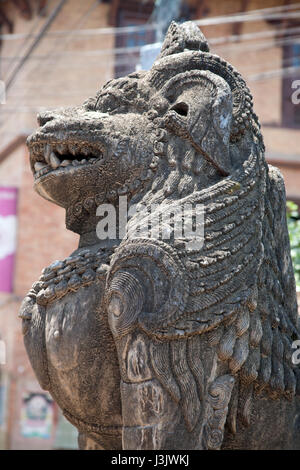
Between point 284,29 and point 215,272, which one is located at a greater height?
point 284,29

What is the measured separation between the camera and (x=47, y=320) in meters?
2.68

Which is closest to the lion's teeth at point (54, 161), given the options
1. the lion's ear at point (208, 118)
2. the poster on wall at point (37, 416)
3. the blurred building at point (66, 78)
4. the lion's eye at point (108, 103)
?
the lion's eye at point (108, 103)

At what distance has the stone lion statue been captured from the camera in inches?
93.4

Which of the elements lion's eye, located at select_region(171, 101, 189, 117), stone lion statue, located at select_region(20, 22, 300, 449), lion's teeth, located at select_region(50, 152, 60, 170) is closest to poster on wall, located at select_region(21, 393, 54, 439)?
stone lion statue, located at select_region(20, 22, 300, 449)

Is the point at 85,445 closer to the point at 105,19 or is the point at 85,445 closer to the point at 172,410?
the point at 172,410

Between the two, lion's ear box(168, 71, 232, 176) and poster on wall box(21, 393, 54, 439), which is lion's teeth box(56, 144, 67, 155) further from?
poster on wall box(21, 393, 54, 439)

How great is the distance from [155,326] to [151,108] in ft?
2.91

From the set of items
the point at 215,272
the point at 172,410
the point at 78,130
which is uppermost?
the point at 78,130

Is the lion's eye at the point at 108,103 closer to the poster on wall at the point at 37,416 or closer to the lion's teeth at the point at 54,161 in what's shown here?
the lion's teeth at the point at 54,161

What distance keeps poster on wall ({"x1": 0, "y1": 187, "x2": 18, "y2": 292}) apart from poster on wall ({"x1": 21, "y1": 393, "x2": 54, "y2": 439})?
1951 millimetres

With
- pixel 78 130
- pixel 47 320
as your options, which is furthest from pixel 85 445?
pixel 78 130

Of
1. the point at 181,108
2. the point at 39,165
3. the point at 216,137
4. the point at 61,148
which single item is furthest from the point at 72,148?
the point at 216,137

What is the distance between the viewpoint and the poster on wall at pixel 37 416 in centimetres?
1157

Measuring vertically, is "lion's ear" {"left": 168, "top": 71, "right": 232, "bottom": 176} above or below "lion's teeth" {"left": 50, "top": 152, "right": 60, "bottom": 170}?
above
